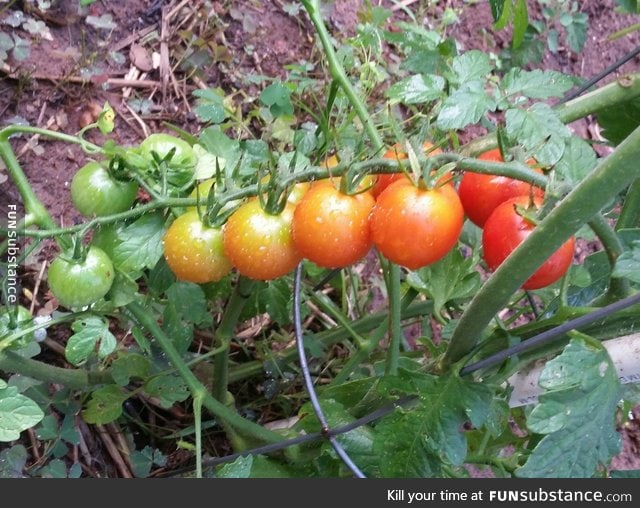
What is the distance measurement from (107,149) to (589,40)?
6.03ft

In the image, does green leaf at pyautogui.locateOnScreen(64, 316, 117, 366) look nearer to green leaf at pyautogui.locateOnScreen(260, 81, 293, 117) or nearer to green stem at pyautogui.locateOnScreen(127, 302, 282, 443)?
green stem at pyautogui.locateOnScreen(127, 302, 282, 443)

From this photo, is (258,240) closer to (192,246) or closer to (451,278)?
(192,246)

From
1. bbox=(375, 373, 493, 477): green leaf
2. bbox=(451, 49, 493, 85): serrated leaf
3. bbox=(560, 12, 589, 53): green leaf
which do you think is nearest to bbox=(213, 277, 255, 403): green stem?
bbox=(375, 373, 493, 477): green leaf

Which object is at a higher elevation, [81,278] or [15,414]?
[81,278]

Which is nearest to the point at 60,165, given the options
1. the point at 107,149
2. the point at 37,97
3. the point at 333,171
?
the point at 37,97

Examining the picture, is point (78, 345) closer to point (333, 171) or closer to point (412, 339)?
point (333, 171)

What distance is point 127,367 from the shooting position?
102cm

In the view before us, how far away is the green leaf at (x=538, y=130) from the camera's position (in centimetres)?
71

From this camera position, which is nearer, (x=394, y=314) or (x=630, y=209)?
(x=630, y=209)

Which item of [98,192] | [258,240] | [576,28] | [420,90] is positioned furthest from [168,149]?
[576,28]

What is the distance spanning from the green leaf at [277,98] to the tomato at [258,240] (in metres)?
0.50

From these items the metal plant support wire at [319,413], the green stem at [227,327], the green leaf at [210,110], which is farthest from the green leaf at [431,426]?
the green leaf at [210,110]

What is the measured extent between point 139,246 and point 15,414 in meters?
0.26

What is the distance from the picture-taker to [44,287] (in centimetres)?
134
